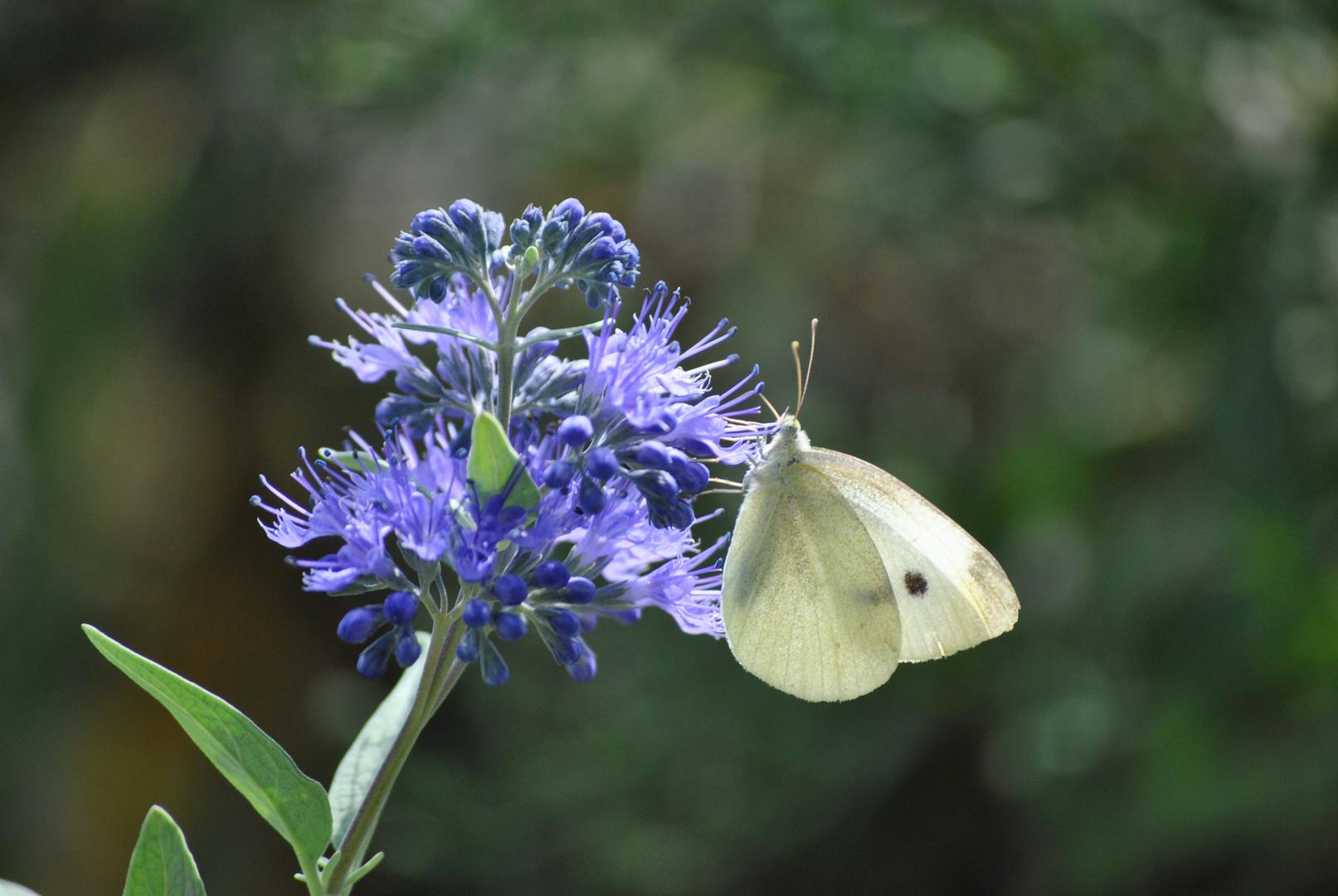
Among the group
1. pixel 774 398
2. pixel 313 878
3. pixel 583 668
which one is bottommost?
pixel 313 878

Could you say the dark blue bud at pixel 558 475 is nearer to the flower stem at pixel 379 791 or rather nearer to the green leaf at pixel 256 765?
the flower stem at pixel 379 791

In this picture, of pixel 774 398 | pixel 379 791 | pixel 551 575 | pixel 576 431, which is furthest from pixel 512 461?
pixel 774 398

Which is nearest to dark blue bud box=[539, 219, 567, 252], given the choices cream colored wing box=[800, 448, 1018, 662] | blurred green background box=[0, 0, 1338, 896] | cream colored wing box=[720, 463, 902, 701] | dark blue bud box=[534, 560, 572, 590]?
dark blue bud box=[534, 560, 572, 590]

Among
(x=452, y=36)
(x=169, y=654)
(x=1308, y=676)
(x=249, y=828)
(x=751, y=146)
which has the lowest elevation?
(x=249, y=828)

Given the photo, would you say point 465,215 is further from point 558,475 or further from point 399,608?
point 399,608

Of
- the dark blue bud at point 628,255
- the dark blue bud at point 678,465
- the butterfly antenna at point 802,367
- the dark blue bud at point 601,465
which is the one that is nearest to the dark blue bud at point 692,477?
the dark blue bud at point 678,465

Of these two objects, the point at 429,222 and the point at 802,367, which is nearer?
the point at 429,222

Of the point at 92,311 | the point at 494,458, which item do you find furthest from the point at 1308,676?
the point at 92,311

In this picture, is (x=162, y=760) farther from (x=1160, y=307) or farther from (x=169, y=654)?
(x=1160, y=307)
